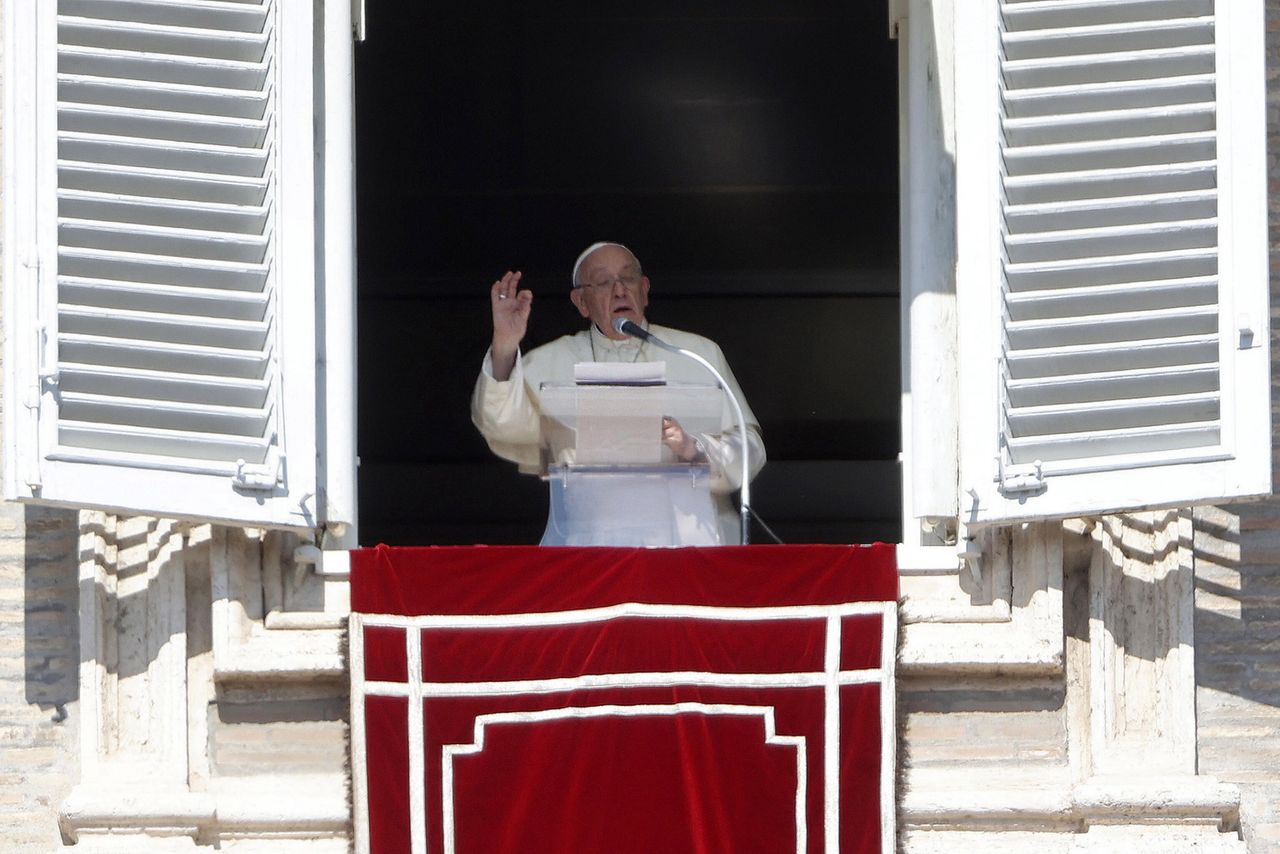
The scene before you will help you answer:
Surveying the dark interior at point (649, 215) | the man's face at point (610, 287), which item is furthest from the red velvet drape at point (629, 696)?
the dark interior at point (649, 215)

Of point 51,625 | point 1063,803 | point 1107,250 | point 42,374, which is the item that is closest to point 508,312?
point 42,374

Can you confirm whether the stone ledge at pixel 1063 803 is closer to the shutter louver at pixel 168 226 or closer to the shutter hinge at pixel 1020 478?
the shutter hinge at pixel 1020 478

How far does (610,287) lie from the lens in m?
6.91

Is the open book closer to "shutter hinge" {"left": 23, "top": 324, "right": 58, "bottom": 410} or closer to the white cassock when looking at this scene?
the white cassock

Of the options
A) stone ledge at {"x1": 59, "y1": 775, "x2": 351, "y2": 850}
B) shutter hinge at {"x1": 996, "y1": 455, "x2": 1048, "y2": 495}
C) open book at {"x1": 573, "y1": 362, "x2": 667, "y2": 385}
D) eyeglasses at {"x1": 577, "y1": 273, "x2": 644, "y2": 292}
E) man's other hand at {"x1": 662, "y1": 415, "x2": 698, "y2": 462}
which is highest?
eyeglasses at {"x1": 577, "y1": 273, "x2": 644, "y2": 292}

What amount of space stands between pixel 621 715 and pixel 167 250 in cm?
143

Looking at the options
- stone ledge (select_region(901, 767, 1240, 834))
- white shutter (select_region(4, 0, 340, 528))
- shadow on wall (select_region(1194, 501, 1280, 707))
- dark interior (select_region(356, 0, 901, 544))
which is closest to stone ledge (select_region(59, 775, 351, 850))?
white shutter (select_region(4, 0, 340, 528))

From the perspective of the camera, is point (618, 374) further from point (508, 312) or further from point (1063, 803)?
point (1063, 803)

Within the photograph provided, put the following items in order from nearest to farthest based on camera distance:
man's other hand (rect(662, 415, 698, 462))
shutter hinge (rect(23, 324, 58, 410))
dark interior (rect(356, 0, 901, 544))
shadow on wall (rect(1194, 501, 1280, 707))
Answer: shutter hinge (rect(23, 324, 58, 410)), man's other hand (rect(662, 415, 698, 462)), shadow on wall (rect(1194, 501, 1280, 707)), dark interior (rect(356, 0, 901, 544))

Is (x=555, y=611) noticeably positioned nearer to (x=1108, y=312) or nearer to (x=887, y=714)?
(x=887, y=714)

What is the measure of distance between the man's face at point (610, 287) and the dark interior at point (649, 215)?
10.1 feet

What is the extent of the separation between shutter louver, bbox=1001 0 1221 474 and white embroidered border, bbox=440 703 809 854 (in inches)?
31.7

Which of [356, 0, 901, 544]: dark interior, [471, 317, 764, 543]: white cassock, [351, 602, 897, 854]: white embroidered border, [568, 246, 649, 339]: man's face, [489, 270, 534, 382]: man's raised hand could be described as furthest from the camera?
A: [356, 0, 901, 544]: dark interior

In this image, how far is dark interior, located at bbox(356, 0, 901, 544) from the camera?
33.0ft
